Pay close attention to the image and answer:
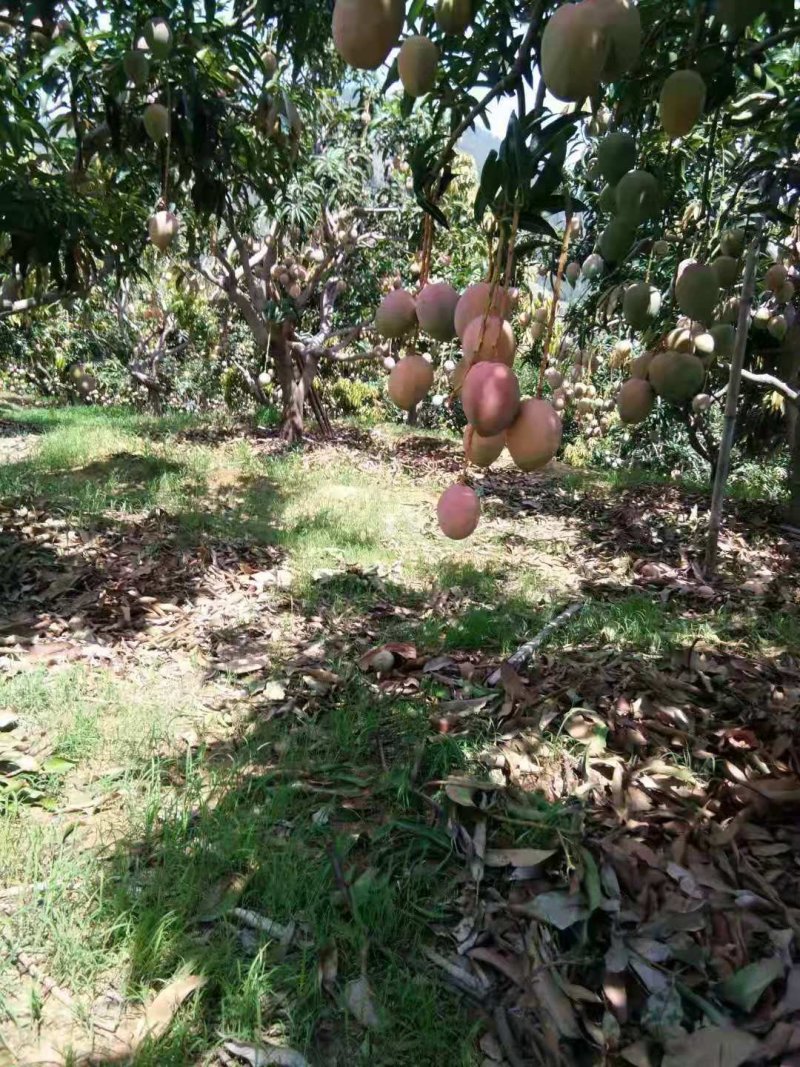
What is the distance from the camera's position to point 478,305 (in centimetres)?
77

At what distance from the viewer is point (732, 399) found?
115 inches

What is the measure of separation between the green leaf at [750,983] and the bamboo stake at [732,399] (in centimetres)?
160

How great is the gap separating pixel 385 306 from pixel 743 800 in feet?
4.42

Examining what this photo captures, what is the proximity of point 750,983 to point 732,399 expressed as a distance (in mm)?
2231

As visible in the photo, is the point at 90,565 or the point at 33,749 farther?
the point at 90,565

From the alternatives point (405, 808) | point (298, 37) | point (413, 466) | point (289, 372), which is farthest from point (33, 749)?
point (289, 372)

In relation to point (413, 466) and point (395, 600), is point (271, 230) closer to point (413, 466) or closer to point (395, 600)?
point (413, 466)

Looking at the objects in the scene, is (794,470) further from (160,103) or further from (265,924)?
(265,924)

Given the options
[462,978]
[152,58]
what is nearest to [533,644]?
[462,978]

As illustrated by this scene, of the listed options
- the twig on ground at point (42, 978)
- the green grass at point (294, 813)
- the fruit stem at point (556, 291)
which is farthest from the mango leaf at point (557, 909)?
the fruit stem at point (556, 291)

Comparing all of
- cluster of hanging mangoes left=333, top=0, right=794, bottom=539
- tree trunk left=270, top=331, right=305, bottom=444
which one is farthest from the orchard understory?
tree trunk left=270, top=331, right=305, bottom=444

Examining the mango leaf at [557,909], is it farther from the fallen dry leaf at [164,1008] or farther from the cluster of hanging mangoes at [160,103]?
the cluster of hanging mangoes at [160,103]

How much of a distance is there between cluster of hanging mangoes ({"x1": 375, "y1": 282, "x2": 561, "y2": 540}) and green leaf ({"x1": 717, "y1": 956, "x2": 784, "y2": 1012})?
3.07ft

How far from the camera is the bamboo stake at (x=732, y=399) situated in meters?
2.48
